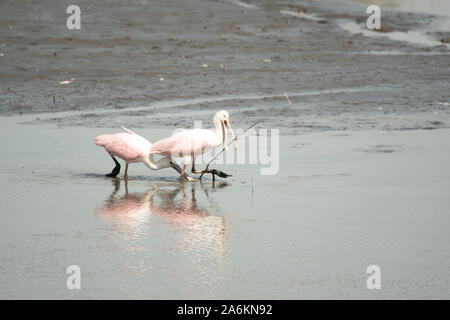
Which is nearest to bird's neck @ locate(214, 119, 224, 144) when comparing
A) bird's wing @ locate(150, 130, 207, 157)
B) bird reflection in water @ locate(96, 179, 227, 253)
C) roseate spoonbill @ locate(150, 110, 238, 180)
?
roseate spoonbill @ locate(150, 110, 238, 180)

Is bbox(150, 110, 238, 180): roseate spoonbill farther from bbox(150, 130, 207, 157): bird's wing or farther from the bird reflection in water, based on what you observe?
the bird reflection in water

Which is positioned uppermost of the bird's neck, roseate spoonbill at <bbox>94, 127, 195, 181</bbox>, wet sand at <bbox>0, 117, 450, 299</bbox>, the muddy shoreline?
the muddy shoreline

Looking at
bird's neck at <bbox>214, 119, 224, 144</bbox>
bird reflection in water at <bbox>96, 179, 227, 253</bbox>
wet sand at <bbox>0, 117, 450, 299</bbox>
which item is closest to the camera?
wet sand at <bbox>0, 117, 450, 299</bbox>

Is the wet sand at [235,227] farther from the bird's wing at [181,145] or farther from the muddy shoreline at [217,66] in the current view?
the muddy shoreline at [217,66]

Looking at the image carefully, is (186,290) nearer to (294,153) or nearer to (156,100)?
(294,153)

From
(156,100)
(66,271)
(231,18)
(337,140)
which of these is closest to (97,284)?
(66,271)

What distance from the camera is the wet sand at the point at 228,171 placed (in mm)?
5434

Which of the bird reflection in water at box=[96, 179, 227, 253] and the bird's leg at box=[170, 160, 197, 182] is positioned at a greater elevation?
the bird's leg at box=[170, 160, 197, 182]

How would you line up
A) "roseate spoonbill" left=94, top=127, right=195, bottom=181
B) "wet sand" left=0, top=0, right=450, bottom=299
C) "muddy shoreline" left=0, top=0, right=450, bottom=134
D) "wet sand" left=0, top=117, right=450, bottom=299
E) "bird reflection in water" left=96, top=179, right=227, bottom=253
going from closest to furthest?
"wet sand" left=0, top=117, right=450, bottom=299 < "wet sand" left=0, top=0, right=450, bottom=299 < "bird reflection in water" left=96, top=179, right=227, bottom=253 < "roseate spoonbill" left=94, top=127, right=195, bottom=181 < "muddy shoreline" left=0, top=0, right=450, bottom=134

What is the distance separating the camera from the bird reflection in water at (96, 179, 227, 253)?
625 centimetres

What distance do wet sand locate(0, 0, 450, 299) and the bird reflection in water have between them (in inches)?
0.9

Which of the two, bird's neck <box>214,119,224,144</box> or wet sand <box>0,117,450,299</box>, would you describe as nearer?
wet sand <box>0,117,450,299</box>

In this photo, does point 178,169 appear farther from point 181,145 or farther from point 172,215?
point 172,215

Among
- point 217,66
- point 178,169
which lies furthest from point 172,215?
point 217,66
